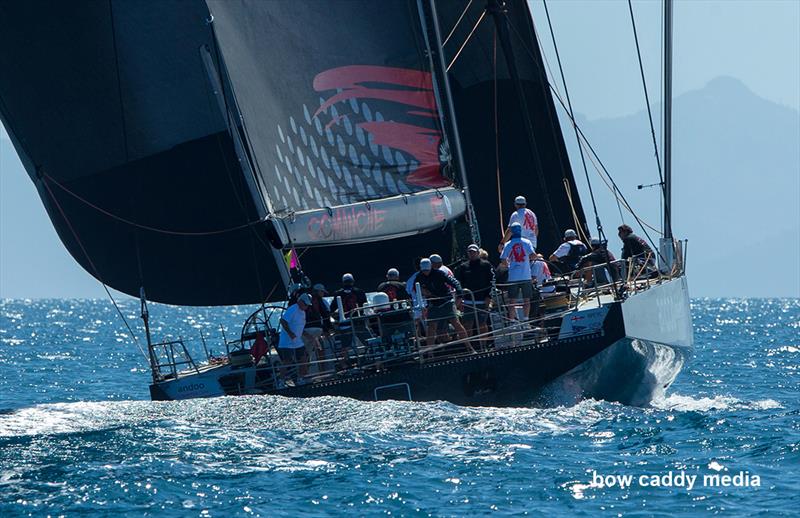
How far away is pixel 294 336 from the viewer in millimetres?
17578

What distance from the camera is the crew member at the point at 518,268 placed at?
679 inches

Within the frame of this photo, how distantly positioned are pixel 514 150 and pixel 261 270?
16.7 feet

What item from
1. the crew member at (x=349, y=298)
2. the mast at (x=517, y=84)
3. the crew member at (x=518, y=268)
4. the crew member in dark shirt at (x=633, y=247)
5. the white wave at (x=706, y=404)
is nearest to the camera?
the crew member at (x=518, y=268)

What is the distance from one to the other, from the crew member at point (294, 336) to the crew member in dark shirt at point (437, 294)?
5.33 ft

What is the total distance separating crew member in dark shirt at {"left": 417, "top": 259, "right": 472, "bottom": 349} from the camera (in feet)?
55.8

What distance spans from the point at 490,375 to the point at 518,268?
154 centimetres

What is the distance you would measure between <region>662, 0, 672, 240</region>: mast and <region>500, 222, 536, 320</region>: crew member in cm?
265

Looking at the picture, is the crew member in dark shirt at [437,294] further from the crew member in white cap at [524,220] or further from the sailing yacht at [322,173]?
the crew member in white cap at [524,220]

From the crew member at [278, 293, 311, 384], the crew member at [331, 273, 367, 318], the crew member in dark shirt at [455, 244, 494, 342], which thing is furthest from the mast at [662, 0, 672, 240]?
the crew member at [278, 293, 311, 384]

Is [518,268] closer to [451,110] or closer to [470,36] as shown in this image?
[451,110]

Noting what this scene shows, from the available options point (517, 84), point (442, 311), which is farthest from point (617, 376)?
point (517, 84)

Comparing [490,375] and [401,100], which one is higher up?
[401,100]

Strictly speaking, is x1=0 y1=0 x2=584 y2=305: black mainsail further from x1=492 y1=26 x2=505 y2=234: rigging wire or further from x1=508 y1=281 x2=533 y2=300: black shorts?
x1=508 y1=281 x2=533 y2=300: black shorts

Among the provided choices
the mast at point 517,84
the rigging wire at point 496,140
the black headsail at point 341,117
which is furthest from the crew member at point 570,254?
the rigging wire at point 496,140
